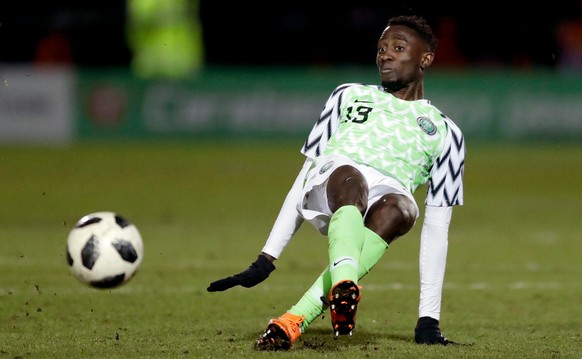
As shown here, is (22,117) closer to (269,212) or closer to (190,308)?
(269,212)

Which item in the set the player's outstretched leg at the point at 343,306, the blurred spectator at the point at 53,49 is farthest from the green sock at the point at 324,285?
the blurred spectator at the point at 53,49

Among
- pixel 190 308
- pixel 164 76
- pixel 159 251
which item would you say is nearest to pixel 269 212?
pixel 159 251

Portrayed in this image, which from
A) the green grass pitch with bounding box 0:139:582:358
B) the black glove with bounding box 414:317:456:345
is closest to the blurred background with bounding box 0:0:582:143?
the green grass pitch with bounding box 0:139:582:358

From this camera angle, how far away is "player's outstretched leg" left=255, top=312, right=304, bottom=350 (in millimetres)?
5938

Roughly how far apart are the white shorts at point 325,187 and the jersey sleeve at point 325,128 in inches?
15.4

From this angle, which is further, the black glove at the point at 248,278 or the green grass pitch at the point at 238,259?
the green grass pitch at the point at 238,259

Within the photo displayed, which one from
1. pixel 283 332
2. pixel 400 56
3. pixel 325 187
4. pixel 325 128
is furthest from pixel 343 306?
pixel 400 56

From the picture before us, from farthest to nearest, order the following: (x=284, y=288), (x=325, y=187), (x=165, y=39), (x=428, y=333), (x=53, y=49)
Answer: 1. (x=53, y=49)
2. (x=165, y=39)
3. (x=284, y=288)
4. (x=428, y=333)
5. (x=325, y=187)

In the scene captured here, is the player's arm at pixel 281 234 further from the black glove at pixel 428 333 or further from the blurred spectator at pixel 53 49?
the blurred spectator at pixel 53 49

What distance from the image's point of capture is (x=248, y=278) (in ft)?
20.7

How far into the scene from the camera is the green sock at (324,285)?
19.7 ft

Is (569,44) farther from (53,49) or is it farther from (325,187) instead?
(325,187)

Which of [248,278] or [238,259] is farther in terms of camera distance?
[238,259]

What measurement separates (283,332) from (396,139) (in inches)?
52.1
